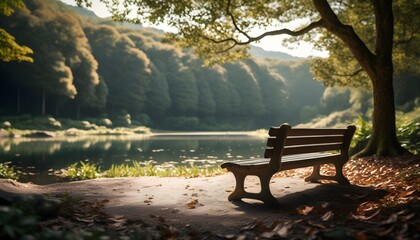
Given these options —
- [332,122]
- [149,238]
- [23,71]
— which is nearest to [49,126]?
[23,71]

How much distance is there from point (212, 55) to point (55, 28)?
34.9 meters

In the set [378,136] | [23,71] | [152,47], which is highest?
[152,47]

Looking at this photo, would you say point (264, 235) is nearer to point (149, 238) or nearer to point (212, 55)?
point (149, 238)

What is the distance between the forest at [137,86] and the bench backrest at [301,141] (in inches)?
303

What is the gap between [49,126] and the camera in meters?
36.2

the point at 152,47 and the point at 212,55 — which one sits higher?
the point at 152,47

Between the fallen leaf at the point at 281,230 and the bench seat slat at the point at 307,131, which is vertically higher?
the bench seat slat at the point at 307,131

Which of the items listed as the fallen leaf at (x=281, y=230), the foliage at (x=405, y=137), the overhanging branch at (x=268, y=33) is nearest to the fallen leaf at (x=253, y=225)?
the fallen leaf at (x=281, y=230)

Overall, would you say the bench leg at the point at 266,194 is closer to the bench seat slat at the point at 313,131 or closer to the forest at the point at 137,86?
the bench seat slat at the point at 313,131

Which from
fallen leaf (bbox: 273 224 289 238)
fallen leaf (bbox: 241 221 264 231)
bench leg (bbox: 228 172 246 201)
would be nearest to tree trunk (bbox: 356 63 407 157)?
bench leg (bbox: 228 172 246 201)

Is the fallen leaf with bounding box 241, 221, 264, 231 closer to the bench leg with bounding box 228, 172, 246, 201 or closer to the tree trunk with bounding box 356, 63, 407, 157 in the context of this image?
the bench leg with bounding box 228, 172, 246, 201

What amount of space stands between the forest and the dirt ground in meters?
6.80

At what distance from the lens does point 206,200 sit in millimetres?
6141

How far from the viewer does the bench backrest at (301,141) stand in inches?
223
